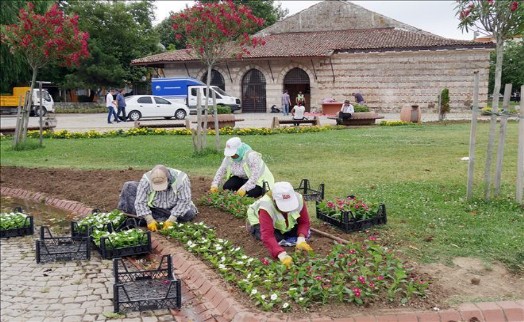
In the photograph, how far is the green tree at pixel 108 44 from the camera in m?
40.8

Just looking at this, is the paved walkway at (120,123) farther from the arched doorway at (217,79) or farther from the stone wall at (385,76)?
the arched doorway at (217,79)

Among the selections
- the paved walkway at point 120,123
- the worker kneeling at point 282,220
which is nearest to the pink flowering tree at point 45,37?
the paved walkway at point 120,123

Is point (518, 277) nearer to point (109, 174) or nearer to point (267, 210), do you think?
point (267, 210)

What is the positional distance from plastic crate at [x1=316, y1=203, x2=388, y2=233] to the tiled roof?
89.2 feet

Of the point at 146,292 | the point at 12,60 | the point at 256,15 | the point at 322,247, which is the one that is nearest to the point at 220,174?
the point at 322,247

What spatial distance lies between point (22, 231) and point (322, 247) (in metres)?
4.86

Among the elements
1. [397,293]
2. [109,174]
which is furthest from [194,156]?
[397,293]

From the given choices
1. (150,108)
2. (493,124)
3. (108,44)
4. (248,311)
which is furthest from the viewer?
(108,44)

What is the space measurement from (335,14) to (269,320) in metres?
36.8

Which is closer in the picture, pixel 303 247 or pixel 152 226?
pixel 303 247

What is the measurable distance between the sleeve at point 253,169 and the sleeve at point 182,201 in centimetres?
108

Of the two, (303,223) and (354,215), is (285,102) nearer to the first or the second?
(354,215)

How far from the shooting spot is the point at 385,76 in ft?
109

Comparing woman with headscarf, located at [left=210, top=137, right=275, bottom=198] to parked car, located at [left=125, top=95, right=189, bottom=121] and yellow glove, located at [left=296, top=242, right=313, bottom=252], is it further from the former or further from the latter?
parked car, located at [left=125, top=95, right=189, bottom=121]
